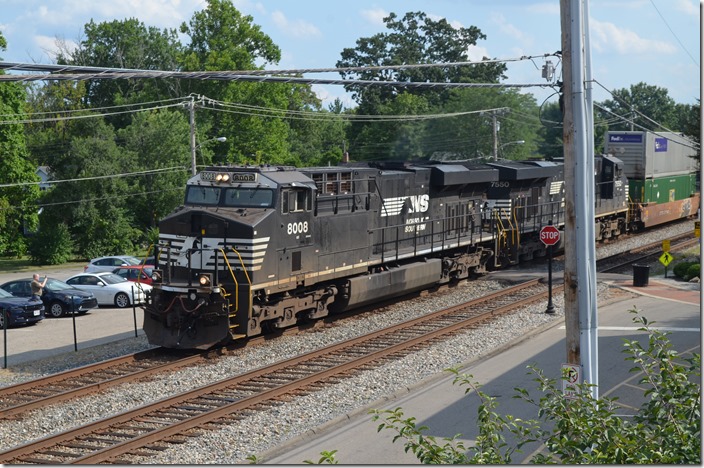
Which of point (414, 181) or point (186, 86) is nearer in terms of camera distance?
point (414, 181)

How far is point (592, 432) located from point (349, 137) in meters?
68.4

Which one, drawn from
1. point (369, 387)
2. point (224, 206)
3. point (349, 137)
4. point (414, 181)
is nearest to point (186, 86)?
point (349, 137)

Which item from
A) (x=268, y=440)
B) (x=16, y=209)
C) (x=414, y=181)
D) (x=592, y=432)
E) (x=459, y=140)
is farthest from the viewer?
(x=459, y=140)

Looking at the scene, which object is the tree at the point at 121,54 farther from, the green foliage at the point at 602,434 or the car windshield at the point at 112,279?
the green foliage at the point at 602,434

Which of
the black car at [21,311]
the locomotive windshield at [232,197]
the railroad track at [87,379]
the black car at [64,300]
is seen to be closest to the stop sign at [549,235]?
the locomotive windshield at [232,197]

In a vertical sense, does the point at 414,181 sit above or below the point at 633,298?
above

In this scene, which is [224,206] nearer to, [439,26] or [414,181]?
[414,181]

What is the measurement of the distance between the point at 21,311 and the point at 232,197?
29.9 ft

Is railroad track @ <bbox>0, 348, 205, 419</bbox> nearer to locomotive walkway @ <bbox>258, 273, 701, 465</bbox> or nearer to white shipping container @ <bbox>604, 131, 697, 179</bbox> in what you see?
locomotive walkway @ <bbox>258, 273, 701, 465</bbox>

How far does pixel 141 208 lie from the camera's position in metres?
53.2

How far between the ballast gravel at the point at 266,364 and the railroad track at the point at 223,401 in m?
0.36

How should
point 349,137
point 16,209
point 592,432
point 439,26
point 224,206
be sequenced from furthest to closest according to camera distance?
point 349,137 < point 439,26 < point 16,209 < point 224,206 < point 592,432

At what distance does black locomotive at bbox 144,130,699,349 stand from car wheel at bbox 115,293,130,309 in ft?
31.5

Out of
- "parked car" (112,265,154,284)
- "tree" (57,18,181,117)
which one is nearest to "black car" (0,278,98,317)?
"parked car" (112,265,154,284)
